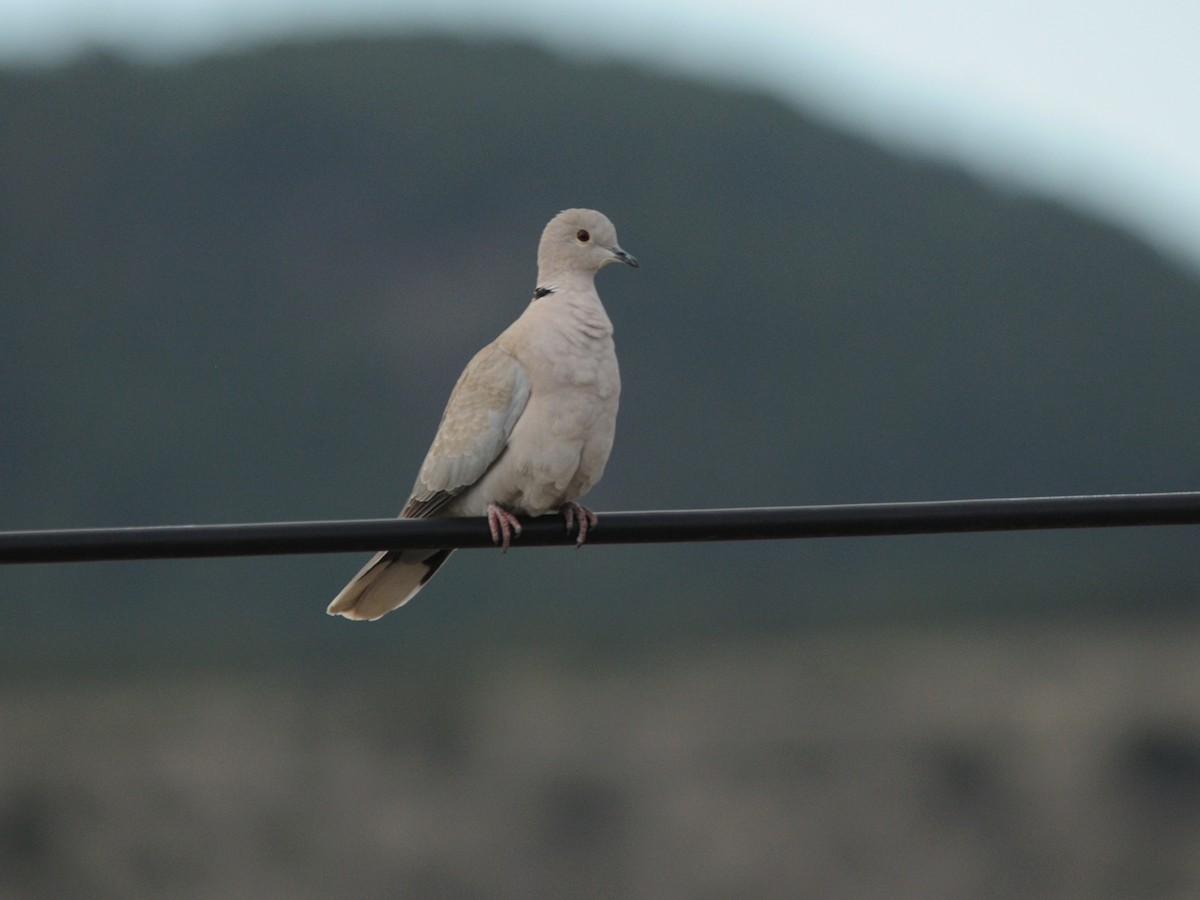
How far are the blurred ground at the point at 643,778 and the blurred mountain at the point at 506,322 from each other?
3.43 metres

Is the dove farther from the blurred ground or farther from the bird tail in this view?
the blurred ground

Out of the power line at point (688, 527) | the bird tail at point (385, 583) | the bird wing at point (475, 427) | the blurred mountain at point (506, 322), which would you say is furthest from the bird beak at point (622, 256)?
the blurred mountain at point (506, 322)

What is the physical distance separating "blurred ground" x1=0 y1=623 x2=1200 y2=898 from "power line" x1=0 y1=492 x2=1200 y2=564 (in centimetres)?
5178

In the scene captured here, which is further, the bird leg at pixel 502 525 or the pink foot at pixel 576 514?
the pink foot at pixel 576 514

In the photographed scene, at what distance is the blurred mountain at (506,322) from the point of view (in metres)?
66.0

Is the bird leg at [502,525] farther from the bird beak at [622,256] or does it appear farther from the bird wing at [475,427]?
the bird beak at [622,256]

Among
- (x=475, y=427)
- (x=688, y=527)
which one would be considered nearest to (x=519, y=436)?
(x=475, y=427)

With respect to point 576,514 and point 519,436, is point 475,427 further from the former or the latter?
point 576,514

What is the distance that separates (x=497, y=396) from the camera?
17.4 feet

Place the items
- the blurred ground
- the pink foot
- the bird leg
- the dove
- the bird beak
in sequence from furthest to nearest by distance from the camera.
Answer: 1. the blurred ground
2. the bird beak
3. the dove
4. the pink foot
5. the bird leg

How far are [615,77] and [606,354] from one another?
8026 centimetres

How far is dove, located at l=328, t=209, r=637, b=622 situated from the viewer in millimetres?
5234

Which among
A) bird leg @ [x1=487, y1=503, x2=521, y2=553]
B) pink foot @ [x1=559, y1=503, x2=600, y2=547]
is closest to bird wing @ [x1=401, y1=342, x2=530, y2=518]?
bird leg @ [x1=487, y1=503, x2=521, y2=553]

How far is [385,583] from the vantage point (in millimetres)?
5379
